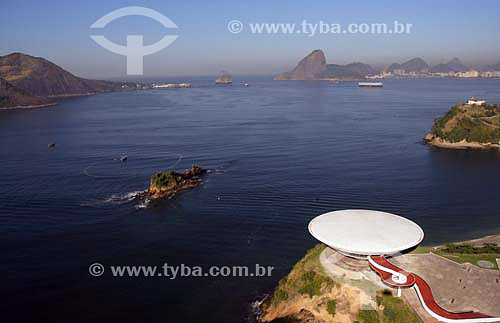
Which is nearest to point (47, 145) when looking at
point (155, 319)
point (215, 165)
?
point (215, 165)

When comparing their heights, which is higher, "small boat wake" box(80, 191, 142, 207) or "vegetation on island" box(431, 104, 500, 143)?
"vegetation on island" box(431, 104, 500, 143)

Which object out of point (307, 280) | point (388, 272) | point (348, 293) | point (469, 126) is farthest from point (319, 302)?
point (469, 126)

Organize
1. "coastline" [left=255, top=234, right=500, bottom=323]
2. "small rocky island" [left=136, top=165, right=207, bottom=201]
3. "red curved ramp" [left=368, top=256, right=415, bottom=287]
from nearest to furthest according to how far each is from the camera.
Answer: "coastline" [left=255, top=234, right=500, bottom=323], "red curved ramp" [left=368, top=256, right=415, bottom=287], "small rocky island" [left=136, top=165, right=207, bottom=201]

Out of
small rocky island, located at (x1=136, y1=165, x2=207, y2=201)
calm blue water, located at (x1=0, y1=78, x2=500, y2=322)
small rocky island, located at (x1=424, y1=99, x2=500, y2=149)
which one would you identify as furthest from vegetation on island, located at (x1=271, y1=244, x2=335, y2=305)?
small rocky island, located at (x1=424, y1=99, x2=500, y2=149)

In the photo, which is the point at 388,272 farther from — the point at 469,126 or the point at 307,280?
the point at 469,126

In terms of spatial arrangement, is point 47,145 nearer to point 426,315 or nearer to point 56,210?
point 56,210

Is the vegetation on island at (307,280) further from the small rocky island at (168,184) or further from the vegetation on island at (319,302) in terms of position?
the small rocky island at (168,184)

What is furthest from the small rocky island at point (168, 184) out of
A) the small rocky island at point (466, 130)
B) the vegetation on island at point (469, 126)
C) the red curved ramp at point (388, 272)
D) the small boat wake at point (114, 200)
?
the vegetation on island at point (469, 126)

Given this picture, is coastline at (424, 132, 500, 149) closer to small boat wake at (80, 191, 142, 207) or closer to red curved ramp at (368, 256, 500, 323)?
small boat wake at (80, 191, 142, 207)

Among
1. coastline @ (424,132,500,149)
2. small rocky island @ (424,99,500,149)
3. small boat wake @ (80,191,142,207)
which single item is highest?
small rocky island @ (424,99,500,149)
